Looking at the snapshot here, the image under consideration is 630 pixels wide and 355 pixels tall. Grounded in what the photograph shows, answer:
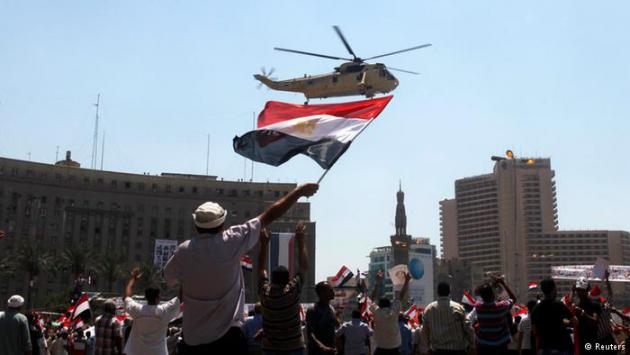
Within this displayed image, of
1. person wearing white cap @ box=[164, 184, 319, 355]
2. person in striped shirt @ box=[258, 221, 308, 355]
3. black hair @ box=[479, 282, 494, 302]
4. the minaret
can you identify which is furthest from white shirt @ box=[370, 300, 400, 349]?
the minaret

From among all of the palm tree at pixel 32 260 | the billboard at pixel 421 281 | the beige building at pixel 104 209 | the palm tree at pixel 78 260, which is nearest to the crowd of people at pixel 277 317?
the palm tree at pixel 32 260

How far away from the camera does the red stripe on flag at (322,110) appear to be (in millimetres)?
8992

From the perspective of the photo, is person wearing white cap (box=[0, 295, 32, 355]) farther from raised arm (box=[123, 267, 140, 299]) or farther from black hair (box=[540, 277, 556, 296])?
black hair (box=[540, 277, 556, 296])

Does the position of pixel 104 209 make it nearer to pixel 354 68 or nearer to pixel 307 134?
pixel 354 68

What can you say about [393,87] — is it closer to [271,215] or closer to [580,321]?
[580,321]

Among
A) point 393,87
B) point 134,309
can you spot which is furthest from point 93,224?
point 134,309

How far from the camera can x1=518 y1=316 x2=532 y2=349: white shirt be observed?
1201 cm

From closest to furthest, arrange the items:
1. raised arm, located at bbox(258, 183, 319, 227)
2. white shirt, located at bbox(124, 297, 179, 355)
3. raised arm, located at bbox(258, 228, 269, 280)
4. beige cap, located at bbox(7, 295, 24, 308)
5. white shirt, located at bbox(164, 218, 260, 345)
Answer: white shirt, located at bbox(164, 218, 260, 345), raised arm, located at bbox(258, 183, 319, 227), raised arm, located at bbox(258, 228, 269, 280), white shirt, located at bbox(124, 297, 179, 355), beige cap, located at bbox(7, 295, 24, 308)

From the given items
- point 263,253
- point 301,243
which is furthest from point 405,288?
point 263,253

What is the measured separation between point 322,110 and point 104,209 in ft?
330

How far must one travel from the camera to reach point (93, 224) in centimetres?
10356

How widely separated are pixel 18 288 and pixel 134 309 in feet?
304

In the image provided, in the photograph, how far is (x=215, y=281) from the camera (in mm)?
5406

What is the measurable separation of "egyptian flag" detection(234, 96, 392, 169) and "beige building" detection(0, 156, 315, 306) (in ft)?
283
